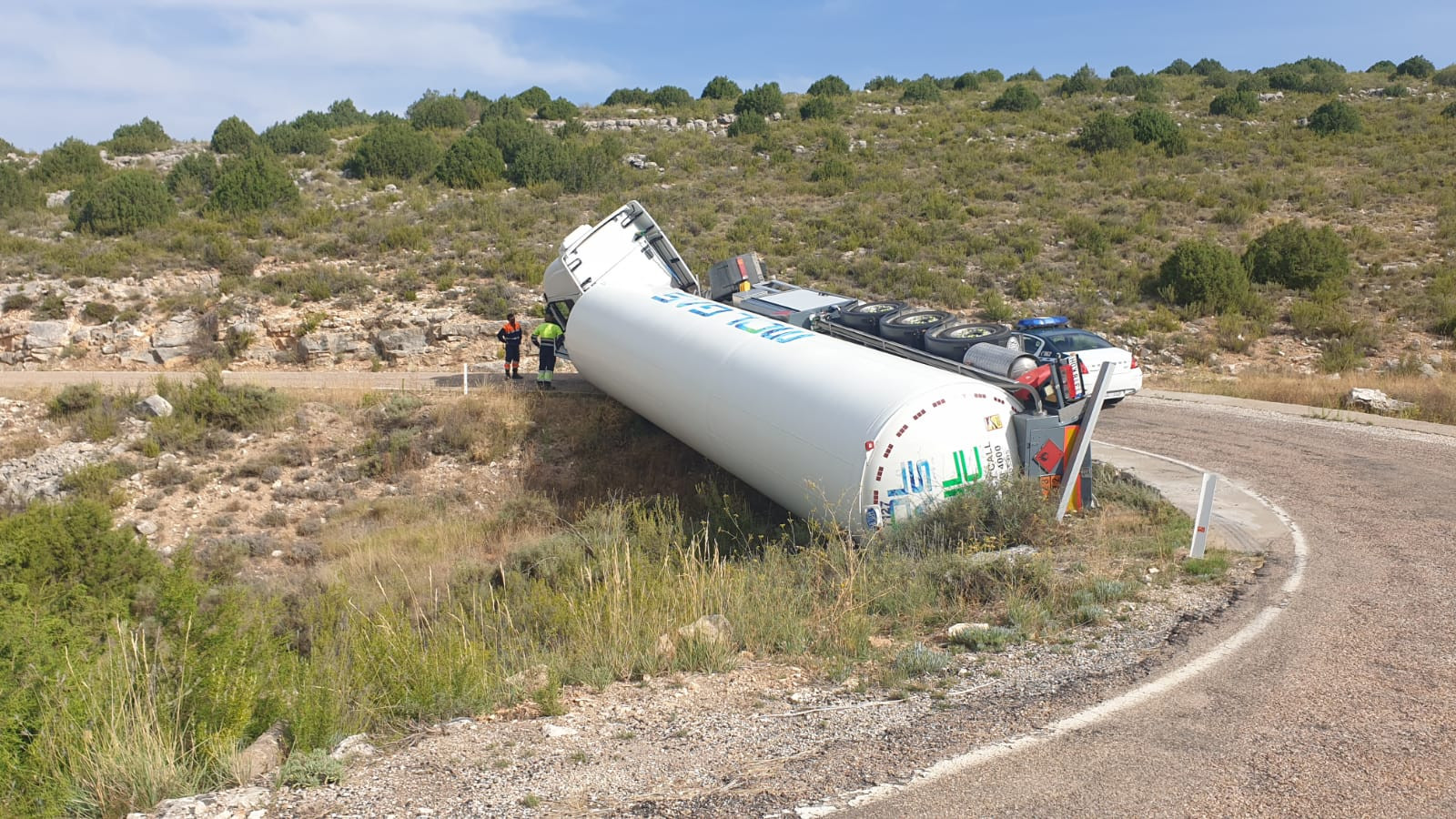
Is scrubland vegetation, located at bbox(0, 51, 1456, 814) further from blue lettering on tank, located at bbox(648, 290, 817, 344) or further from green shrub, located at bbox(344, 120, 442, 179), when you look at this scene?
blue lettering on tank, located at bbox(648, 290, 817, 344)

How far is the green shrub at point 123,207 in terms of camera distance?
30266mm

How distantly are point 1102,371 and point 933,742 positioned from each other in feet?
18.1

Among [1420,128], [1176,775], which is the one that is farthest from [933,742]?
[1420,128]

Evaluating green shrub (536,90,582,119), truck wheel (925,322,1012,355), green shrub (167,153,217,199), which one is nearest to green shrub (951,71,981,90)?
green shrub (536,90,582,119)

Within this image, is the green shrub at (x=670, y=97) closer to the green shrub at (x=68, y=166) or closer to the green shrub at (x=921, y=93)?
the green shrub at (x=921, y=93)

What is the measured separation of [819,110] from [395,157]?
871 inches

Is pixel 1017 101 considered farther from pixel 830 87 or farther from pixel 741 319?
pixel 741 319

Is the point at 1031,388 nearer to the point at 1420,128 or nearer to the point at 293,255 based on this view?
the point at 293,255

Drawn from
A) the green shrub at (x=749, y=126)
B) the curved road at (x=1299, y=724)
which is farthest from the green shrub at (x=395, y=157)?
the curved road at (x=1299, y=724)

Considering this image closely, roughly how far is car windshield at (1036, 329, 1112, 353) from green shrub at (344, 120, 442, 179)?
1102 inches

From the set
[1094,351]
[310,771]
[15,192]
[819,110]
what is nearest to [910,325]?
[1094,351]

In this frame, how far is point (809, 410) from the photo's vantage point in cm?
1000

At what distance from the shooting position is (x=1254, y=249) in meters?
29.4

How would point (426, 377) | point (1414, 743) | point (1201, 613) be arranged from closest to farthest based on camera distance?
point (1414, 743), point (1201, 613), point (426, 377)
